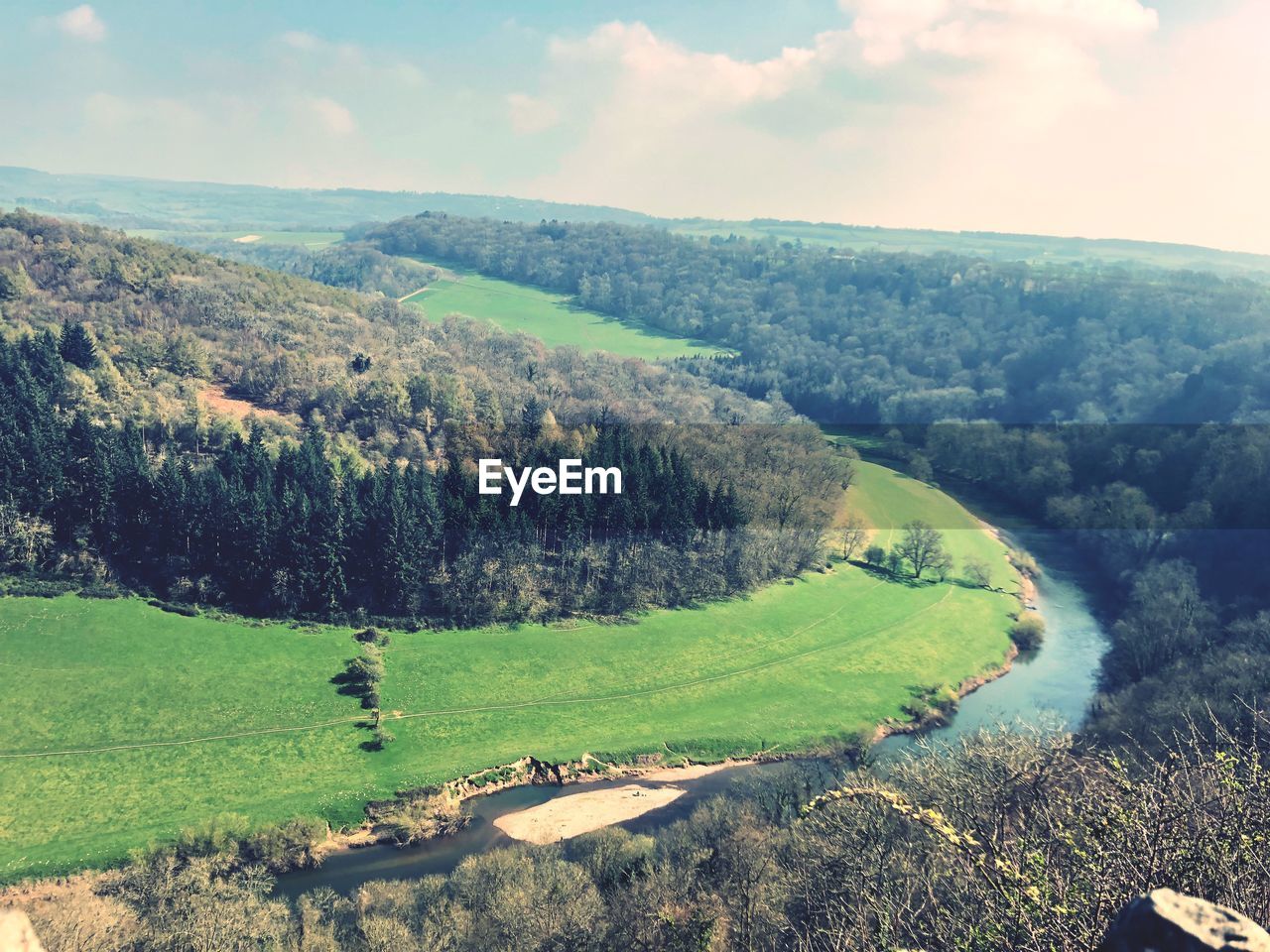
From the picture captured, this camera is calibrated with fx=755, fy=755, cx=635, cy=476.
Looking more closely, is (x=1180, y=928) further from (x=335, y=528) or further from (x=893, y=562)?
(x=893, y=562)

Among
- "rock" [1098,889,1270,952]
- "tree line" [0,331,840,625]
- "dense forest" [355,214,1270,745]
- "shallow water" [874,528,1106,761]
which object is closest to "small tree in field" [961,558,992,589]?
"shallow water" [874,528,1106,761]

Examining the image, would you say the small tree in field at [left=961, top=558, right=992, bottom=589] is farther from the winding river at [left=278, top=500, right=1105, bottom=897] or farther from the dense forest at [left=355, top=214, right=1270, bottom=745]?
the dense forest at [left=355, top=214, right=1270, bottom=745]

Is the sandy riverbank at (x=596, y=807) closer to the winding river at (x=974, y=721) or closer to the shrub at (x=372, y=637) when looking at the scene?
the winding river at (x=974, y=721)

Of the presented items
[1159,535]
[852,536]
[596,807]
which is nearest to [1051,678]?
[852,536]

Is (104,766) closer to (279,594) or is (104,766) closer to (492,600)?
(279,594)

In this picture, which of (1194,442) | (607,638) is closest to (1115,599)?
(1194,442)

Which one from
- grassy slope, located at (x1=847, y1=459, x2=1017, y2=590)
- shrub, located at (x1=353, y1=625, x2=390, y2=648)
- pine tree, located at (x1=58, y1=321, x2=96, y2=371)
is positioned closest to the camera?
shrub, located at (x1=353, y1=625, x2=390, y2=648)

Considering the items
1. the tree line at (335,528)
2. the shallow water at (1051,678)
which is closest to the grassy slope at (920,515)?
the shallow water at (1051,678)
